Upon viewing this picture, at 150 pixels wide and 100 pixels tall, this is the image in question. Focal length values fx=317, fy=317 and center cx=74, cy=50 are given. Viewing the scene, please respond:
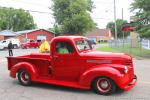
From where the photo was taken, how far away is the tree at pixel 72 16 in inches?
3049

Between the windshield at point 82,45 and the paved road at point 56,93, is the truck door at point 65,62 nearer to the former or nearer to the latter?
the windshield at point 82,45

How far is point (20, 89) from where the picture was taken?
10406 mm

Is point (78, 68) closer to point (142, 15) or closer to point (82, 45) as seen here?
point (82, 45)

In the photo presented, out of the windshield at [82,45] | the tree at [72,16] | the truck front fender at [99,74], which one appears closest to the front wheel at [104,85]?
the truck front fender at [99,74]

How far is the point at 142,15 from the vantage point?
2734 cm

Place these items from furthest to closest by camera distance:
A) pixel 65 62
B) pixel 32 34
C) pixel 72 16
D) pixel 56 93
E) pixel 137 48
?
pixel 72 16 → pixel 32 34 → pixel 137 48 → pixel 65 62 → pixel 56 93

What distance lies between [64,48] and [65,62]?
0.45 meters

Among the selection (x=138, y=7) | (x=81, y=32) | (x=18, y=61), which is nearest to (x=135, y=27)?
(x=138, y=7)

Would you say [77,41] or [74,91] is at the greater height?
[77,41]

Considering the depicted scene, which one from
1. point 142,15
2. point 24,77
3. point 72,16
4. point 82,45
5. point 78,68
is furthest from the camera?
point 72,16

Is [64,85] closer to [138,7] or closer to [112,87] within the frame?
[112,87]

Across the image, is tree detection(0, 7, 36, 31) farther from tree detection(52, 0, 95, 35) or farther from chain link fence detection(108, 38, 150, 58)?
chain link fence detection(108, 38, 150, 58)

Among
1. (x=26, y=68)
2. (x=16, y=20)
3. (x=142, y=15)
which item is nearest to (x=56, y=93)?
(x=26, y=68)

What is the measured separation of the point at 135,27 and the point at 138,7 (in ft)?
5.87
